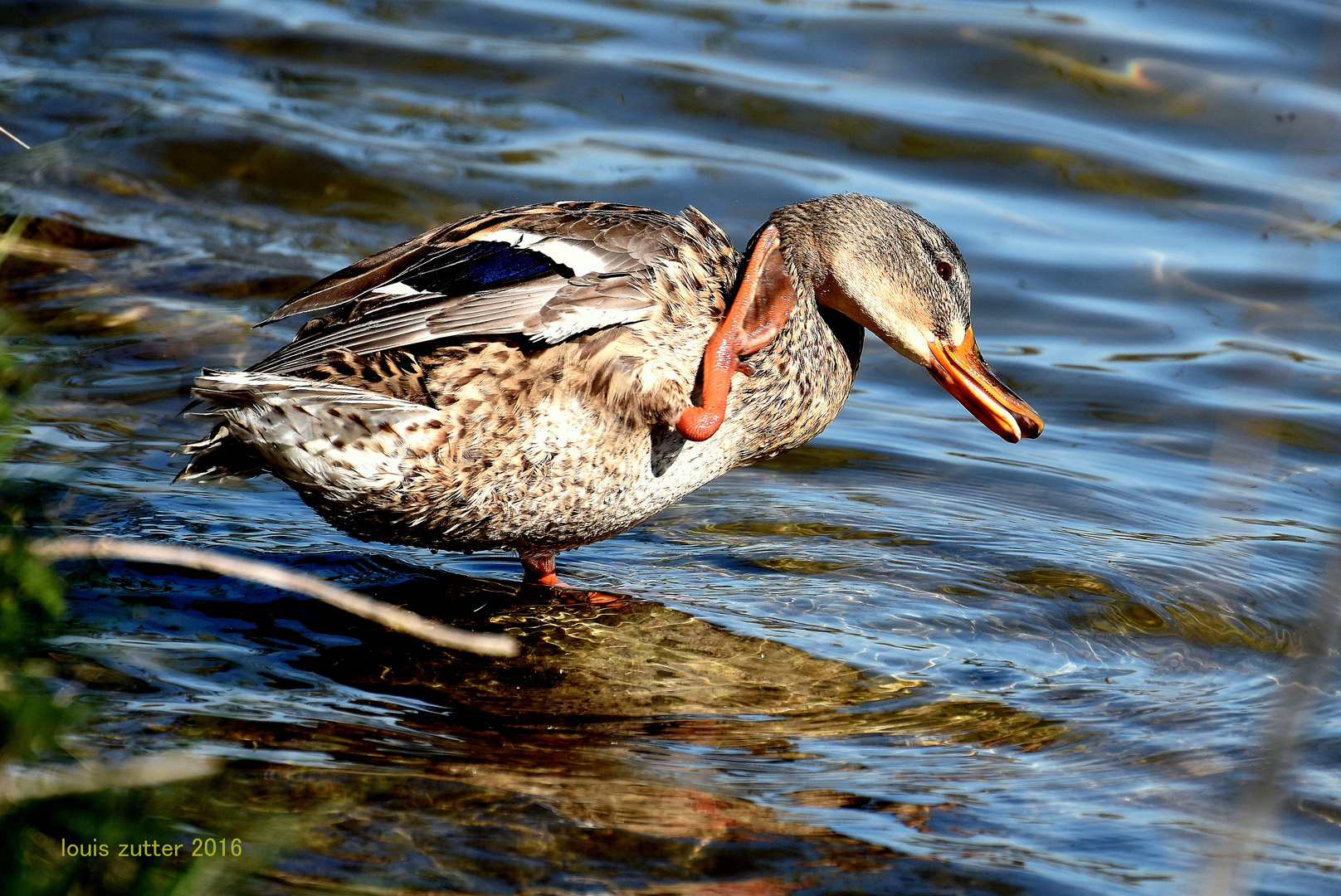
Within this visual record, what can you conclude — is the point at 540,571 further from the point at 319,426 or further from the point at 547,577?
the point at 319,426

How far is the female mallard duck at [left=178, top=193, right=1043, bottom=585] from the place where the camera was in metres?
3.61

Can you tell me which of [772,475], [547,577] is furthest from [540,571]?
[772,475]

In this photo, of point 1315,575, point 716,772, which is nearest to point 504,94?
point 1315,575

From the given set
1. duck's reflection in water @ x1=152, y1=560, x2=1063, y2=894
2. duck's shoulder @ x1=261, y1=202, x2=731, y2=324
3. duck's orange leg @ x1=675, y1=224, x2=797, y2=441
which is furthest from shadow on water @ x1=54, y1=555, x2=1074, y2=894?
duck's shoulder @ x1=261, y1=202, x2=731, y2=324

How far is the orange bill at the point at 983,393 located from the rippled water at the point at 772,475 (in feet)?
1.73

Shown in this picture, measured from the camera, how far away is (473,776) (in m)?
3.05

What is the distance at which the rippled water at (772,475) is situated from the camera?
2.97 metres

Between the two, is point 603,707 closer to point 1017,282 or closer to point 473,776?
point 473,776

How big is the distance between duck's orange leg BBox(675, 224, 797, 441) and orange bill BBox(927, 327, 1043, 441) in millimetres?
649

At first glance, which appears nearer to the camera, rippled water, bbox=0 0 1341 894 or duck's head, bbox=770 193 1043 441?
rippled water, bbox=0 0 1341 894

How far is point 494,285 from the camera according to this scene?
365 centimetres

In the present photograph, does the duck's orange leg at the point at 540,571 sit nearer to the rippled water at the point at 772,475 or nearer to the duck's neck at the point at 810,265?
the rippled water at the point at 772,475

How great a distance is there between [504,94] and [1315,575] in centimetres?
613

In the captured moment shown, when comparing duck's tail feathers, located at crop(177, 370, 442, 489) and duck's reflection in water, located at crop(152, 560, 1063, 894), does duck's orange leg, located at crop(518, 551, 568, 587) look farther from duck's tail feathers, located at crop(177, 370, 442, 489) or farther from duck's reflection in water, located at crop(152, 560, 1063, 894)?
duck's tail feathers, located at crop(177, 370, 442, 489)
